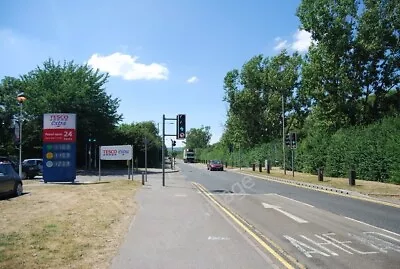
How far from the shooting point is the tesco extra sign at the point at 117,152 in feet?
103

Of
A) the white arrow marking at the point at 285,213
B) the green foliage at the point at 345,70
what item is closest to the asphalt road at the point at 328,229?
the white arrow marking at the point at 285,213

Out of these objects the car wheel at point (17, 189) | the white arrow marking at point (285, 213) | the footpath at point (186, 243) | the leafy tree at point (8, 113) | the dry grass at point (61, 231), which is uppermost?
the leafy tree at point (8, 113)

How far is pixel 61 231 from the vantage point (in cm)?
1048

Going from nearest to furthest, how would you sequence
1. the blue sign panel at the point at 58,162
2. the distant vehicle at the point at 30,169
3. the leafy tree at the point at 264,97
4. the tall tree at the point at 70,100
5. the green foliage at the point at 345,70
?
1. the blue sign panel at the point at 58,162
2. the distant vehicle at the point at 30,169
3. the green foliage at the point at 345,70
4. the tall tree at the point at 70,100
5. the leafy tree at the point at 264,97

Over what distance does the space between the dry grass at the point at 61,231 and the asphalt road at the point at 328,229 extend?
3639 millimetres

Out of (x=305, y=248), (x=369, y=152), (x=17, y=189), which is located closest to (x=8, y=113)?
(x=17, y=189)

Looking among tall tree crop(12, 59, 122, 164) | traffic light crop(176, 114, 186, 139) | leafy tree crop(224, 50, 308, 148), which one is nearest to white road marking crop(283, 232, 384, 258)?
traffic light crop(176, 114, 186, 139)

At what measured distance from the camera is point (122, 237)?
10.1 meters

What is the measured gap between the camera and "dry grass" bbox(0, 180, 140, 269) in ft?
25.2

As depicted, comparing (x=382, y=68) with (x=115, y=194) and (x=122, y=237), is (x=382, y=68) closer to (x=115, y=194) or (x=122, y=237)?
(x=115, y=194)

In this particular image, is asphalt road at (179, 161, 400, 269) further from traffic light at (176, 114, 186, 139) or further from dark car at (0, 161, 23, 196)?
dark car at (0, 161, 23, 196)

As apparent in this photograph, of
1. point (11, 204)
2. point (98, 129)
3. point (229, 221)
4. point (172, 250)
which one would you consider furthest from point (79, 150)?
point (172, 250)

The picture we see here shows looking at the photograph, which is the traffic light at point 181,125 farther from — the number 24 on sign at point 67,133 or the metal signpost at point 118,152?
the number 24 on sign at point 67,133

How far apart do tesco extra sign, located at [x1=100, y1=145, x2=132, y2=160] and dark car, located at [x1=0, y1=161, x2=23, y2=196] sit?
11.2 m
